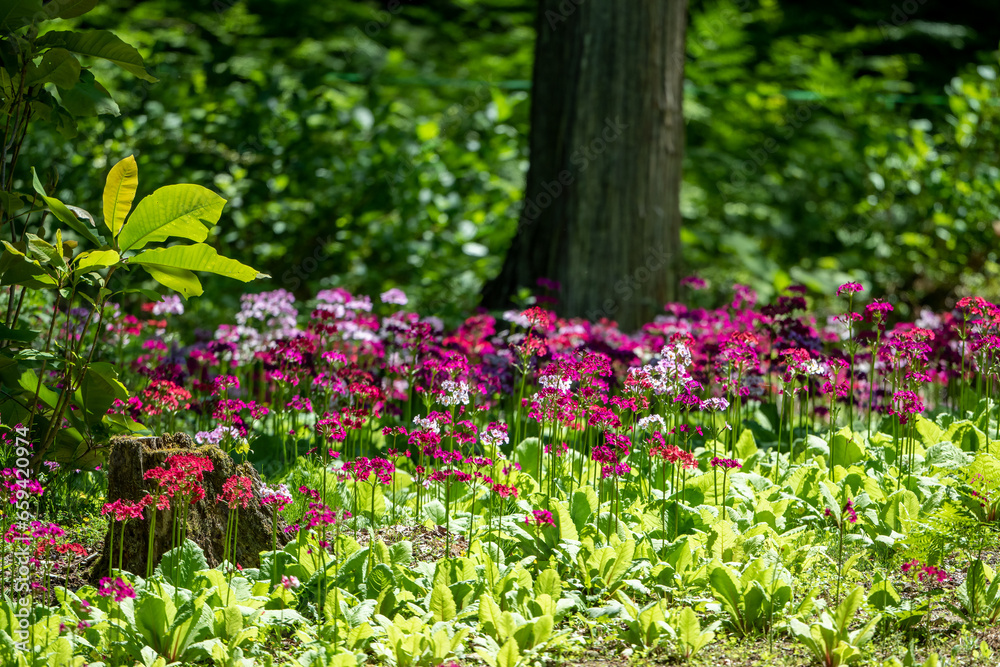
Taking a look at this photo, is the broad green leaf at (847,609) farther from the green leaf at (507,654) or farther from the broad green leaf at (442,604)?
the broad green leaf at (442,604)

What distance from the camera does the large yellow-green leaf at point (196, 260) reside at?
9.12ft

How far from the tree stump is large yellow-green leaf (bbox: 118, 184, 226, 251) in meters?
0.64

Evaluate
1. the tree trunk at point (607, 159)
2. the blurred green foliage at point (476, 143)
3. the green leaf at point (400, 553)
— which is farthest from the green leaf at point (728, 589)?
the blurred green foliage at point (476, 143)

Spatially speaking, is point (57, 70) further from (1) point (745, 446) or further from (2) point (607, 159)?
(2) point (607, 159)

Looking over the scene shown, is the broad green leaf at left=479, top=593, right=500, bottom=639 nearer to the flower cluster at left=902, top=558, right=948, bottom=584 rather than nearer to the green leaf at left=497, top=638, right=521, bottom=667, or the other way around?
the green leaf at left=497, top=638, right=521, bottom=667

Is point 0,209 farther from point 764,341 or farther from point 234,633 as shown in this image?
point 764,341

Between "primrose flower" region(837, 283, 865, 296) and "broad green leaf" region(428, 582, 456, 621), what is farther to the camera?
"primrose flower" region(837, 283, 865, 296)

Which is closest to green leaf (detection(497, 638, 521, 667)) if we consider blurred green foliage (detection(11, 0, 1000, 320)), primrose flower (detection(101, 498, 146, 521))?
primrose flower (detection(101, 498, 146, 521))

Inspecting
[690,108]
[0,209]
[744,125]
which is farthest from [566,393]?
[744,125]

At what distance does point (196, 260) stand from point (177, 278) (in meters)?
0.11

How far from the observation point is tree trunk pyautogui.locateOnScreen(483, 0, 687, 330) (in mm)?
5711

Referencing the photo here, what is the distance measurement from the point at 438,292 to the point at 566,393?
3.37 meters

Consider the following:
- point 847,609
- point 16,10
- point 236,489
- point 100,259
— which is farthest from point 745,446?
point 16,10

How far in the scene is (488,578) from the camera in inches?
112
